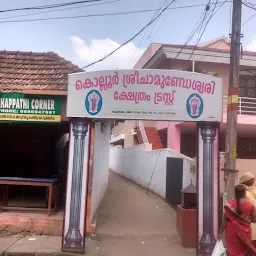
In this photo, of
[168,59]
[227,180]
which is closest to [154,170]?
[168,59]

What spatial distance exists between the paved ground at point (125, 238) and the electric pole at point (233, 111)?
1.80m

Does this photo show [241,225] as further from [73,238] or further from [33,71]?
[33,71]

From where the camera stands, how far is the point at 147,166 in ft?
55.6

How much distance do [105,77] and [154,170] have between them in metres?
8.47

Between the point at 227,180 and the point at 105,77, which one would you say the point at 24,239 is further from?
the point at 227,180

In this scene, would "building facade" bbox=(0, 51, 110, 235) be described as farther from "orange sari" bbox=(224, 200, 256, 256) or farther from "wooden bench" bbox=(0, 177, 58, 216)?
"orange sari" bbox=(224, 200, 256, 256)

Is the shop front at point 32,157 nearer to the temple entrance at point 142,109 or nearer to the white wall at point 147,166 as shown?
the temple entrance at point 142,109

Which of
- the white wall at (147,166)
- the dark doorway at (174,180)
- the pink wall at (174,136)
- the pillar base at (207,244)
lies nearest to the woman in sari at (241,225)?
the pillar base at (207,244)

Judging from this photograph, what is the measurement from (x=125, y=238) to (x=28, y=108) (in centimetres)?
369

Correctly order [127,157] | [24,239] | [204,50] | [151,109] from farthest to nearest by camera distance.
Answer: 1. [127,157]
2. [204,50]
3. [24,239]
4. [151,109]

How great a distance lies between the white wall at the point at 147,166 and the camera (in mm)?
12599

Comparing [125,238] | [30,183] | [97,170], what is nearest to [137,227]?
[125,238]

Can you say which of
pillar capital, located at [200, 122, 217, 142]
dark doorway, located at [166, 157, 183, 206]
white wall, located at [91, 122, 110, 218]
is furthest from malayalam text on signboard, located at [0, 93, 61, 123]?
dark doorway, located at [166, 157, 183, 206]

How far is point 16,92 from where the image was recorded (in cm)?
870
